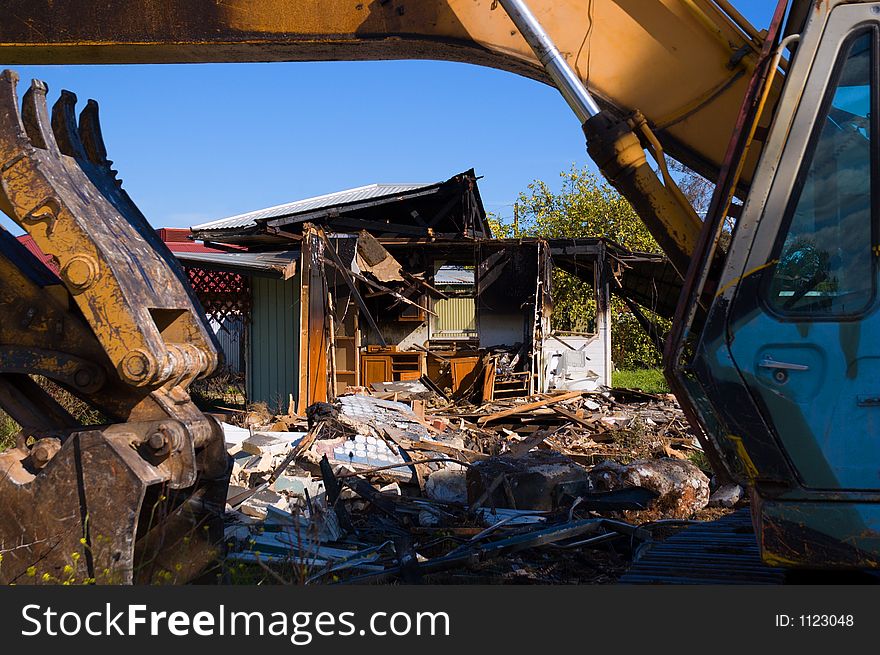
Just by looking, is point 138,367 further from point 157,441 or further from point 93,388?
point 93,388

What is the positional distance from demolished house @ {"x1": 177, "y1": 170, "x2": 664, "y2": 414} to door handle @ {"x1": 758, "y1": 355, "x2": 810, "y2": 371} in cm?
1162

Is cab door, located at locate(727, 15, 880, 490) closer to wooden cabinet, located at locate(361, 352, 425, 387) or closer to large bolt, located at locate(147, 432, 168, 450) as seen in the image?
large bolt, located at locate(147, 432, 168, 450)

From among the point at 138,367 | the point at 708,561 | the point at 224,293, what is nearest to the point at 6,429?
the point at 138,367

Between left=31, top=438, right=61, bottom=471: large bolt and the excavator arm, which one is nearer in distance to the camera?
left=31, top=438, right=61, bottom=471: large bolt

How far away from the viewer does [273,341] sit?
691 inches

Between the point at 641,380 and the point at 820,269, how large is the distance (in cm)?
2178

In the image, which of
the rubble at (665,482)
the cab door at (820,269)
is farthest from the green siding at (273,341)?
the cab door at (820,269)

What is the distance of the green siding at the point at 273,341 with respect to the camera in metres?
17.0

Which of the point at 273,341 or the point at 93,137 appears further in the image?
the point at 273,341

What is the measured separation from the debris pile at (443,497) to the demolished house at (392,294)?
9.87 feet

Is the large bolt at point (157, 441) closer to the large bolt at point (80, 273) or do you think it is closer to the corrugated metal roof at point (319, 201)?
the large bolt at point (80, 273)

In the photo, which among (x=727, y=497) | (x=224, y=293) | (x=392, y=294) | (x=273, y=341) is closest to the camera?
(x=727, y=497)

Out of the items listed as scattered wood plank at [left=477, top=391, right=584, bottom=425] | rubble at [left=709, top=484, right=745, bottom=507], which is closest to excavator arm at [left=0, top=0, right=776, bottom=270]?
rubble at [left=709, top=484, right=745, bottom=507]

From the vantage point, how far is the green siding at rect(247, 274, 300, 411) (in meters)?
17.0
